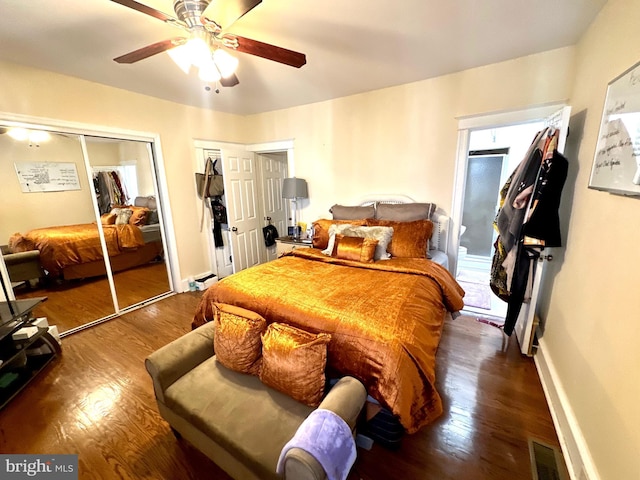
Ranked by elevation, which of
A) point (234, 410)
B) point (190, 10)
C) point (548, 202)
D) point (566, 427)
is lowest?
point (566, 427)

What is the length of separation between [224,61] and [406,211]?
2.13 metres

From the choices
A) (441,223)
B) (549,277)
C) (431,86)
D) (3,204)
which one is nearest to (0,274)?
(3,204)

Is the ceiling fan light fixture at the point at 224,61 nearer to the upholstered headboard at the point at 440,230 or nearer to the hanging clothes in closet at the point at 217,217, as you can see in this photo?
the upholstered headboard at the point at 440,230

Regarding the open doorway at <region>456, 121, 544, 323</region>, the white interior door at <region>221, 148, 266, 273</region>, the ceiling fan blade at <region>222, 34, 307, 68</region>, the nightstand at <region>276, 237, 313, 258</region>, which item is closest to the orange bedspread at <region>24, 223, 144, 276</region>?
the white interior door at <region>221, 148, 266, 273</region>

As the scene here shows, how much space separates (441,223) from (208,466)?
281 centimetres

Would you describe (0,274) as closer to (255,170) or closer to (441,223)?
(255,170)

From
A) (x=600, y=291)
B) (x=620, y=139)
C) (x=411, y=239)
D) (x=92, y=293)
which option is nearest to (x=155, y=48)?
(x=411, y=239)

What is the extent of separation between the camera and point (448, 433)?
152 cm

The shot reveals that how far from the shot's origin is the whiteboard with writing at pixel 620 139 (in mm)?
1121

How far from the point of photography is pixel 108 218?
290 centimetres

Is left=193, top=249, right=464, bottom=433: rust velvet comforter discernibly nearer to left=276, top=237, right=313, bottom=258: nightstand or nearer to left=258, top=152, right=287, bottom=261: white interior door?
left=276, top=237, right=313, bottom=258: nightstand

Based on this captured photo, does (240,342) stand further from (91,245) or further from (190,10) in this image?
(91,245)

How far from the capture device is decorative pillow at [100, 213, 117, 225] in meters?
2.85

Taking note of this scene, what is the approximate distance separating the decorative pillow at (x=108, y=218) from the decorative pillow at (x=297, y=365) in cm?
270
